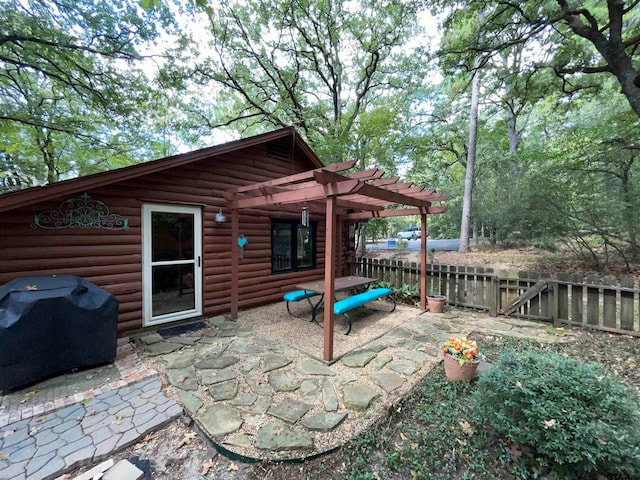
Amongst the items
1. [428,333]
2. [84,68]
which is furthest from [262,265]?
[84,68]

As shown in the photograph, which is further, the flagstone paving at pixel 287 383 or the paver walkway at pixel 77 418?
the flagstone paving at pixel 287 383

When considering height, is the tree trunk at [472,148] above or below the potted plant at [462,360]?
above

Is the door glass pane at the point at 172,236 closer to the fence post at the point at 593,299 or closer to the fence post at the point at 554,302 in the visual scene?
the fence post at the point at 554,302

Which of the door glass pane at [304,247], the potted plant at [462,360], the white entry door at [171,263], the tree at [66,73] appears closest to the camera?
the potted plant at [462,360]

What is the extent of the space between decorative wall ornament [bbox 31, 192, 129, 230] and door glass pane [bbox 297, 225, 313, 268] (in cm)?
372

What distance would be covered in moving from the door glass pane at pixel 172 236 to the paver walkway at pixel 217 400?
4.68 feet

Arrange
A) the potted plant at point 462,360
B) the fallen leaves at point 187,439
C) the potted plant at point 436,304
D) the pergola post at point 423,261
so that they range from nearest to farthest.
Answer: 1. the fallen leaves at point 187,439
2. the potted plant at point 462,360
3. the potted plant at point 436,304
4. the pergola post at point 423,261

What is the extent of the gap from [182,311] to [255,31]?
1035 centimetres

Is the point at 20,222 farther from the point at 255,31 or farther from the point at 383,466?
the point at 255,31

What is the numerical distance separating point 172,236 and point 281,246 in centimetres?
246

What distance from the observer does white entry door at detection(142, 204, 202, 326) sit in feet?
14.2

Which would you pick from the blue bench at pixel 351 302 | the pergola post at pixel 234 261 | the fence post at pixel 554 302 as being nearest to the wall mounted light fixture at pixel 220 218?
the pergola post at pixel 234 261

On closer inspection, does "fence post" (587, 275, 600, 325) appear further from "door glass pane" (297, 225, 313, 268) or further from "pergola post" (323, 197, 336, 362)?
"door glass pane" (297, 225, 313, 268)

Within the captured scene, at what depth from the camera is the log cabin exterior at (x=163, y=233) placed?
3.42 m
